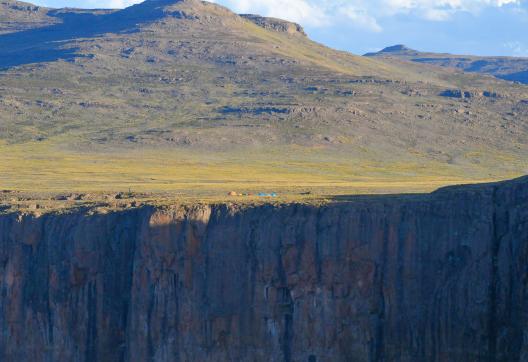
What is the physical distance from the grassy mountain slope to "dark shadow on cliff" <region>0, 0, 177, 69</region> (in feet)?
2.24

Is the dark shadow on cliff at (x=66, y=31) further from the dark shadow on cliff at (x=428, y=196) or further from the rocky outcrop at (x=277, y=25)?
the dark shadow on cliff at (x=428, y=196)

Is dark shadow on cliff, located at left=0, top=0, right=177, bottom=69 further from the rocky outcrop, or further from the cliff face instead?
the cliff face

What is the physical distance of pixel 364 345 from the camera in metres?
50.1

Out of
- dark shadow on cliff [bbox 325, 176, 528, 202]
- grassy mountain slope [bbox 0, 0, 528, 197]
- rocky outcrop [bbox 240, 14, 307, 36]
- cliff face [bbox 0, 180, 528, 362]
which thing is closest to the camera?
cliff face [bbox 0, 180, 528, 362]

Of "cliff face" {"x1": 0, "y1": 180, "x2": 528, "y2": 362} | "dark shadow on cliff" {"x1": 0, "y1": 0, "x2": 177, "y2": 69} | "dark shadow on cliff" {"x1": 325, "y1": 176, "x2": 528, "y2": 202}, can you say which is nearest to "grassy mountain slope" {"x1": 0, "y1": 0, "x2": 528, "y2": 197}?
"dark shadow on cliff" {"x1": 0, "y1": 0, "x2": 177, "y2": 69}

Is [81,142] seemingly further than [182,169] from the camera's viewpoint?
Yes

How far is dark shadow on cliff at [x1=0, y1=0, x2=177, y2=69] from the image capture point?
15012 centimetres

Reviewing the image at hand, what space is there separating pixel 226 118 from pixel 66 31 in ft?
195

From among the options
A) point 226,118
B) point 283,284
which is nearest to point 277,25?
point 226,118

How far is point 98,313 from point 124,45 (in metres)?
99.7

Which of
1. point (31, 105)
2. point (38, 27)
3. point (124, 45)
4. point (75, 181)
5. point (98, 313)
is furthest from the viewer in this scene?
point (38, 27)

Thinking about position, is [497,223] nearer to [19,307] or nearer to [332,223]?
[332,223]

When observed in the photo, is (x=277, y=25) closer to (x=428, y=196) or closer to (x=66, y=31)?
(x=66, y=31)

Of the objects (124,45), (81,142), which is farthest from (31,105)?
(124,45)
